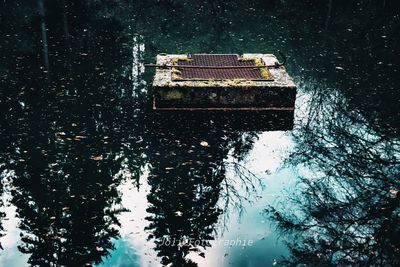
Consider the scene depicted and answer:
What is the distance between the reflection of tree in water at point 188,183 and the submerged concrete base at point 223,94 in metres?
0.51

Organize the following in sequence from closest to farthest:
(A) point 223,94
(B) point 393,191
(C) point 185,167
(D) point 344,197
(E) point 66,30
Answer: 1. (D) point 344,197
2. (B) point 393,191
3. (C) point 185,167
4. (A) point 223,94
5. (E) point 66,30

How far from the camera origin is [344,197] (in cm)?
622

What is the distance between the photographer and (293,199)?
6191 mm

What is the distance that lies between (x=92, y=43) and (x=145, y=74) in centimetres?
294

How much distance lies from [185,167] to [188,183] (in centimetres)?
44

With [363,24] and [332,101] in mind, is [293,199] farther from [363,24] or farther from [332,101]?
[363,24]

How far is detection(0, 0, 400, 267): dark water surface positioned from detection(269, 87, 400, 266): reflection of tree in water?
0.08 ft

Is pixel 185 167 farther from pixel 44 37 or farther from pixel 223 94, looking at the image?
pixel 44 37

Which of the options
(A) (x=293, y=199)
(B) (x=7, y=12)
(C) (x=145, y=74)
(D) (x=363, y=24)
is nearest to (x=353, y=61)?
(D) (x=363, y=24)

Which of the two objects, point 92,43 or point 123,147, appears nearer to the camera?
point 123,147

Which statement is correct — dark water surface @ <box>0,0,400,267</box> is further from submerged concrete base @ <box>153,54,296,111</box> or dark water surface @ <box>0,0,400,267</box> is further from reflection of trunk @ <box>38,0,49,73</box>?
submerged concrete base @ <box>153,54,296,111</box>

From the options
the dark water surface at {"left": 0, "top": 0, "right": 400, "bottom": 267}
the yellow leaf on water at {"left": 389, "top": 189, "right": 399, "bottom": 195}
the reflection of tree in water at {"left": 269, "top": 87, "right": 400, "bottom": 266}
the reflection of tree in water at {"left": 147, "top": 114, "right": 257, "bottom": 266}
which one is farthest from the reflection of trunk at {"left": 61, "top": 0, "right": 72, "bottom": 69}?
the yellow leaf on water at {"left": 389, "top": 189, "right": 399, "bottom": 195}

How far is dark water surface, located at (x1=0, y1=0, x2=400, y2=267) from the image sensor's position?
5285 mm

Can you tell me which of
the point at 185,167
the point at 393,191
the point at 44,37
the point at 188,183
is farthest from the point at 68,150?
the point at 44,37
